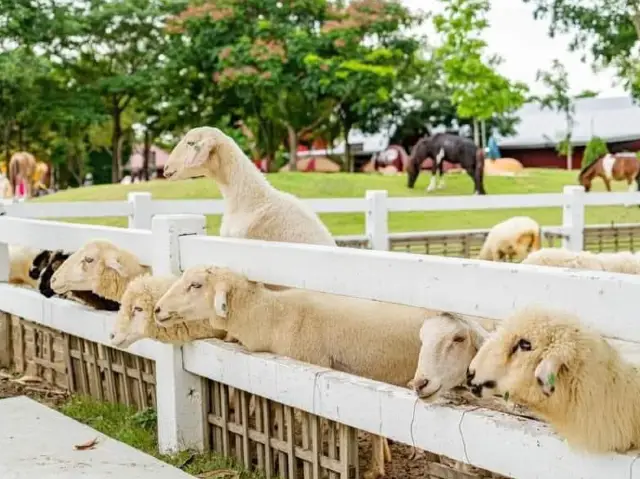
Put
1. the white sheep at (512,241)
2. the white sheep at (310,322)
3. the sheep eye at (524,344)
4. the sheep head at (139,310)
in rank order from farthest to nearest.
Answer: the white sheep at (512,241) < the sheep head at (139,310) < the white sheep at (310,322) < the sheep eye at (524,344)

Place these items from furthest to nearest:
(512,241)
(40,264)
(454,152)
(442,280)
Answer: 1. (454,152)
2. (512,241)
3. (40,264)
4. (442,280)

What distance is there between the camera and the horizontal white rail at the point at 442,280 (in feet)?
9.49

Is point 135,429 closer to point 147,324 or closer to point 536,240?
point 147,324

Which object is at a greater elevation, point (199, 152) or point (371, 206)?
point (199, 152)

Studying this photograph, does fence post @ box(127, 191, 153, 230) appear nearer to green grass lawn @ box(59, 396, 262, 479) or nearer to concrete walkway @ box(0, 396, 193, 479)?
green grass lawn @ box(59, 396, 262, 479)

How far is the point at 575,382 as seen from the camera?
287cm

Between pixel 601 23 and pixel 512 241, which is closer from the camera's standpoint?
pixel 512 241

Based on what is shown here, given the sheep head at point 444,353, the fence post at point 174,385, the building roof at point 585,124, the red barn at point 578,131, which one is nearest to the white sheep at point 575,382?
the sheep head at point 444,353

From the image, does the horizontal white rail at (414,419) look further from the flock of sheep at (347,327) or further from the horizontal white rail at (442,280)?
the horizontal white rail at (442,280)

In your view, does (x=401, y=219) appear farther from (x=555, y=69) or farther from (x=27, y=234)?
(x=555, y=69)

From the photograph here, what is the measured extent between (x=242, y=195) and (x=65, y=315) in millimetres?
1485

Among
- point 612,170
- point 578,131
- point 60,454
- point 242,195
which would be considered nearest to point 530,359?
point 60,454

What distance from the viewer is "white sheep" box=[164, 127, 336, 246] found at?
6426 mm

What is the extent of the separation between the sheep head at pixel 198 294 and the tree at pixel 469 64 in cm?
2784
